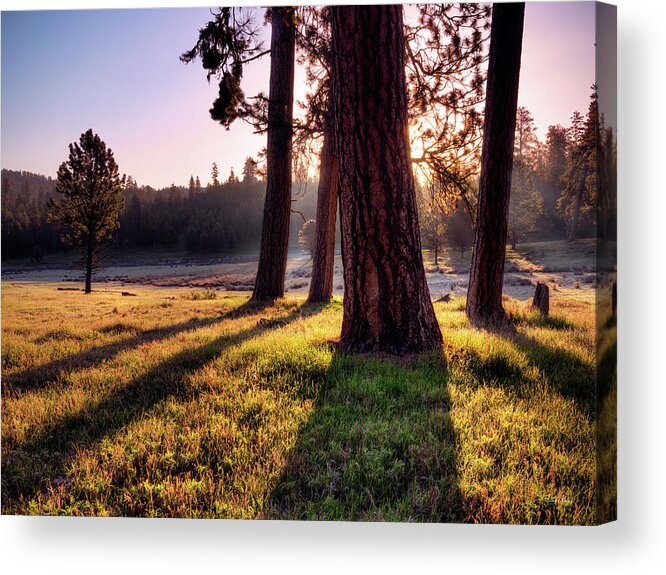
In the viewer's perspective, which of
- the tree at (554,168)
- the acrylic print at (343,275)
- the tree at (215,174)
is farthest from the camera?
the tree at (215,174)

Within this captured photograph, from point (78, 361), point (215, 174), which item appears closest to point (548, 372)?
point (215, 174)

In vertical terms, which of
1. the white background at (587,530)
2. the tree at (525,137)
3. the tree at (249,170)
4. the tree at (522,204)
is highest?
the tree at (525,137)

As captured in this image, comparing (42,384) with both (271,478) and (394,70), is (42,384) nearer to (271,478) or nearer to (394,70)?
(271,478)

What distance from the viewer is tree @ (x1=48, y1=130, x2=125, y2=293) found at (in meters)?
3.84

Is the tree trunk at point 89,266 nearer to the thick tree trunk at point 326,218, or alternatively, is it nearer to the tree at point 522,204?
the thick tree trunk at point 326,218

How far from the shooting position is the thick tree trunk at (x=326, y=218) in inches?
240

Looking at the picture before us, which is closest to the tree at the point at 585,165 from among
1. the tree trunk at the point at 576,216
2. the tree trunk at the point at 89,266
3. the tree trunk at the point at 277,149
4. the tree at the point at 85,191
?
the tree trunk at the point at 576,216

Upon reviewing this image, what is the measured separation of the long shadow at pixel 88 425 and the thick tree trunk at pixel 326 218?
251 cm

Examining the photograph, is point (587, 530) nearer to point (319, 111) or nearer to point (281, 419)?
point (281, 419)

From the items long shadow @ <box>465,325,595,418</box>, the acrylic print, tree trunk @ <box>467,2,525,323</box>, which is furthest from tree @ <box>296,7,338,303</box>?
long shadow @ <box>465,325,595,418</box>

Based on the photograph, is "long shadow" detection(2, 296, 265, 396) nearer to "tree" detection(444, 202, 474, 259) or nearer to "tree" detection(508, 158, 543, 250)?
"tree" detection(444, 202, 474, 259)

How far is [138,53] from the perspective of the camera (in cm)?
381

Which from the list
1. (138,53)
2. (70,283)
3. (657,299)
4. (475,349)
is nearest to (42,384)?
(70,283)

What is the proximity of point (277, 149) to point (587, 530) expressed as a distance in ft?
14.1
